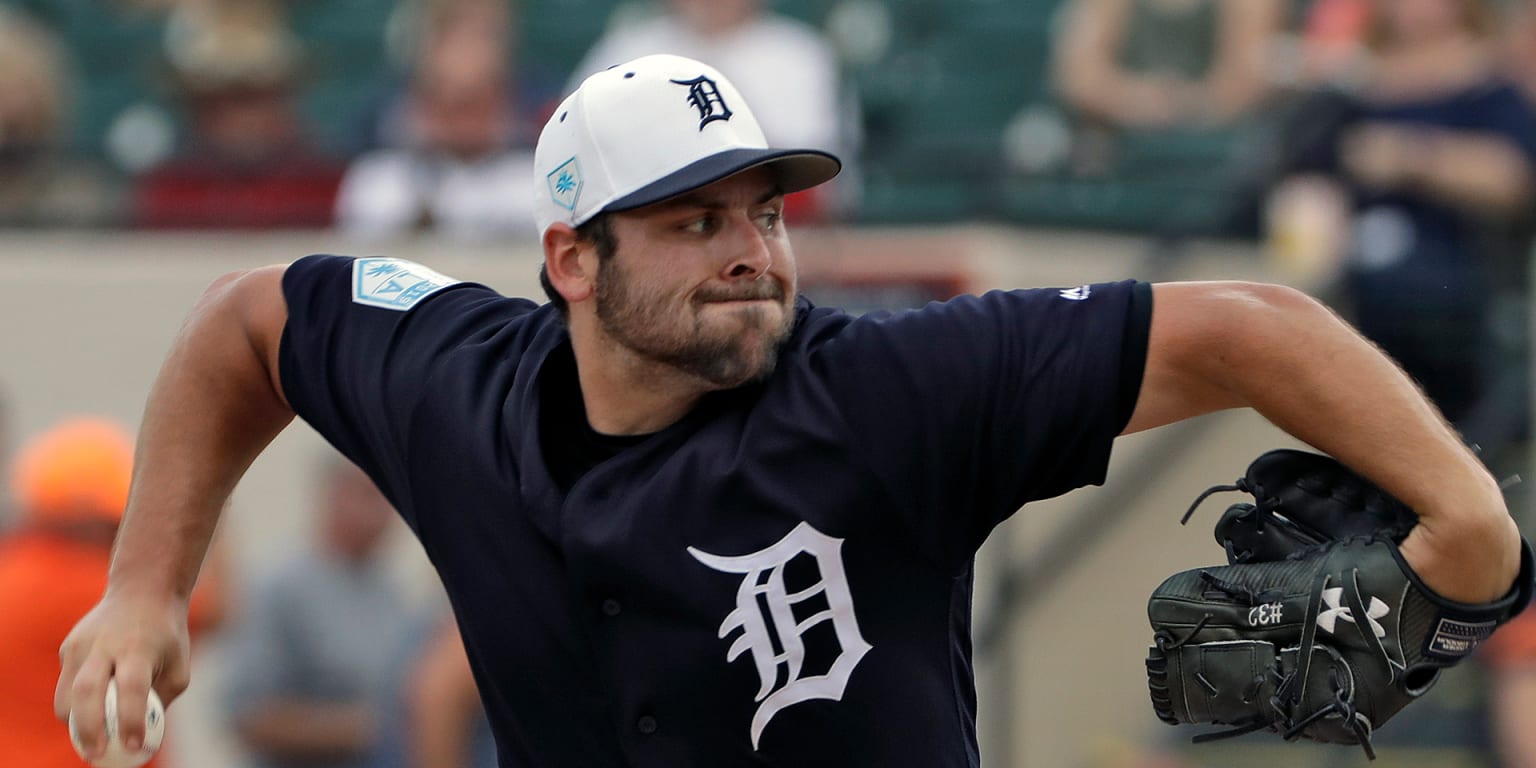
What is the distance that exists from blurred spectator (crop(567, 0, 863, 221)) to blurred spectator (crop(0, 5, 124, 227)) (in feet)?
6.92

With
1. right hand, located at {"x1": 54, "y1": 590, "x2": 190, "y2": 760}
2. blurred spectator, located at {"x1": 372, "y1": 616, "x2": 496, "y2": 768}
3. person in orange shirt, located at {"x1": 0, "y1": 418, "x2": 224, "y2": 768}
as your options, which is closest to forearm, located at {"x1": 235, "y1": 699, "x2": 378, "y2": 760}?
blurred spectator, located at {"x1": 372, "y1": 616, "x2": 496, "y2": 768}

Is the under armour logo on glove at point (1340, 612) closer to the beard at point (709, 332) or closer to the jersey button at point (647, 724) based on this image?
the beard at point (709, 332)

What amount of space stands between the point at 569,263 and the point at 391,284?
18.0 inches

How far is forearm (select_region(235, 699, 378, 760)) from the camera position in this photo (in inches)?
291

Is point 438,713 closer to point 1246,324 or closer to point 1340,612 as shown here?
point 1340,612

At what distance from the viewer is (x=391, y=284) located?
363 centimetres

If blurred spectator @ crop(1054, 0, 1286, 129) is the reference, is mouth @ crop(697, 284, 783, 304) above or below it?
above

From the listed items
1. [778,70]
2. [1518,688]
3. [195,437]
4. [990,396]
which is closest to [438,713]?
[778,70]

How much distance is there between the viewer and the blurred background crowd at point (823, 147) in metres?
6.94

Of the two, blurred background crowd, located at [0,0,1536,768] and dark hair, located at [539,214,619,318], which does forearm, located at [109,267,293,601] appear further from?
blurred background crowd, located at [0,0,1536,768]

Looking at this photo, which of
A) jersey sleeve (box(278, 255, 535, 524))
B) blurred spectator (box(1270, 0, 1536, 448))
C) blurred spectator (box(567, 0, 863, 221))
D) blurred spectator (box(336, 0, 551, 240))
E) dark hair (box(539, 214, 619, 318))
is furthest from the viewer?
blurred spectator (box(336, 0, 551, 240))

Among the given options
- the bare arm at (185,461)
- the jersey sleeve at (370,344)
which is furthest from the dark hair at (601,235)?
the bare arm at (185,461)

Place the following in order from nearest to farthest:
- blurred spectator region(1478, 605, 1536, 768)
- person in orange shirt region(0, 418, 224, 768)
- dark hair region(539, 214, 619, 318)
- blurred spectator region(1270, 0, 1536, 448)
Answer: dark hair region(539, 214, 619, 318)
blurred spectator region(1478, 605, 1536, 768)
person in orange shirt region(0, 418, 224, 768)
blurred spectator region(1270, 0, 1536, 448)

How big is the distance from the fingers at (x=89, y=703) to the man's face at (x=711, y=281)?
971mm
